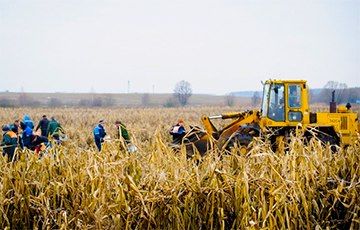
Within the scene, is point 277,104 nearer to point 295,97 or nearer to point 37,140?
point 295,97

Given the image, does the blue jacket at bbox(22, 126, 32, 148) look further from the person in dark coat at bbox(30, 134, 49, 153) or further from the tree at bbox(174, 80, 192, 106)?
the tree at bbox(174, 80, 192, 106)

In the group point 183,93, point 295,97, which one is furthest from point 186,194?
point 183,93

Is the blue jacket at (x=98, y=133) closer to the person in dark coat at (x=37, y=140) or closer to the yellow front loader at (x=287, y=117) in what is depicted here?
the person in dark coat at (x=37, y=140)

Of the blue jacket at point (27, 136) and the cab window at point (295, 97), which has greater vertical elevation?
the cab window at point (295, 97)

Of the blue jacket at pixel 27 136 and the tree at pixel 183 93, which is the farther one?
the tree at pixel 183 93

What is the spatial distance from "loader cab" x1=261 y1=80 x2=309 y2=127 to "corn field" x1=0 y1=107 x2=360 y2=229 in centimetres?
615

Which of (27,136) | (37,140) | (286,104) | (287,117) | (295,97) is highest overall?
(295,97)

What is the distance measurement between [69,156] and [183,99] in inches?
3258

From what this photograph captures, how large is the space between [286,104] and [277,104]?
0.24 m

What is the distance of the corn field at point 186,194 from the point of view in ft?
13.8


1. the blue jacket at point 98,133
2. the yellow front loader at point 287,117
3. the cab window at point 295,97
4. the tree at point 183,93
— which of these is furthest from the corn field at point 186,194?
the tree at point 183,93

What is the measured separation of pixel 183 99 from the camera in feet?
289

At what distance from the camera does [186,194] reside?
4.44 m

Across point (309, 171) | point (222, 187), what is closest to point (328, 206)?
point (309, 171)
